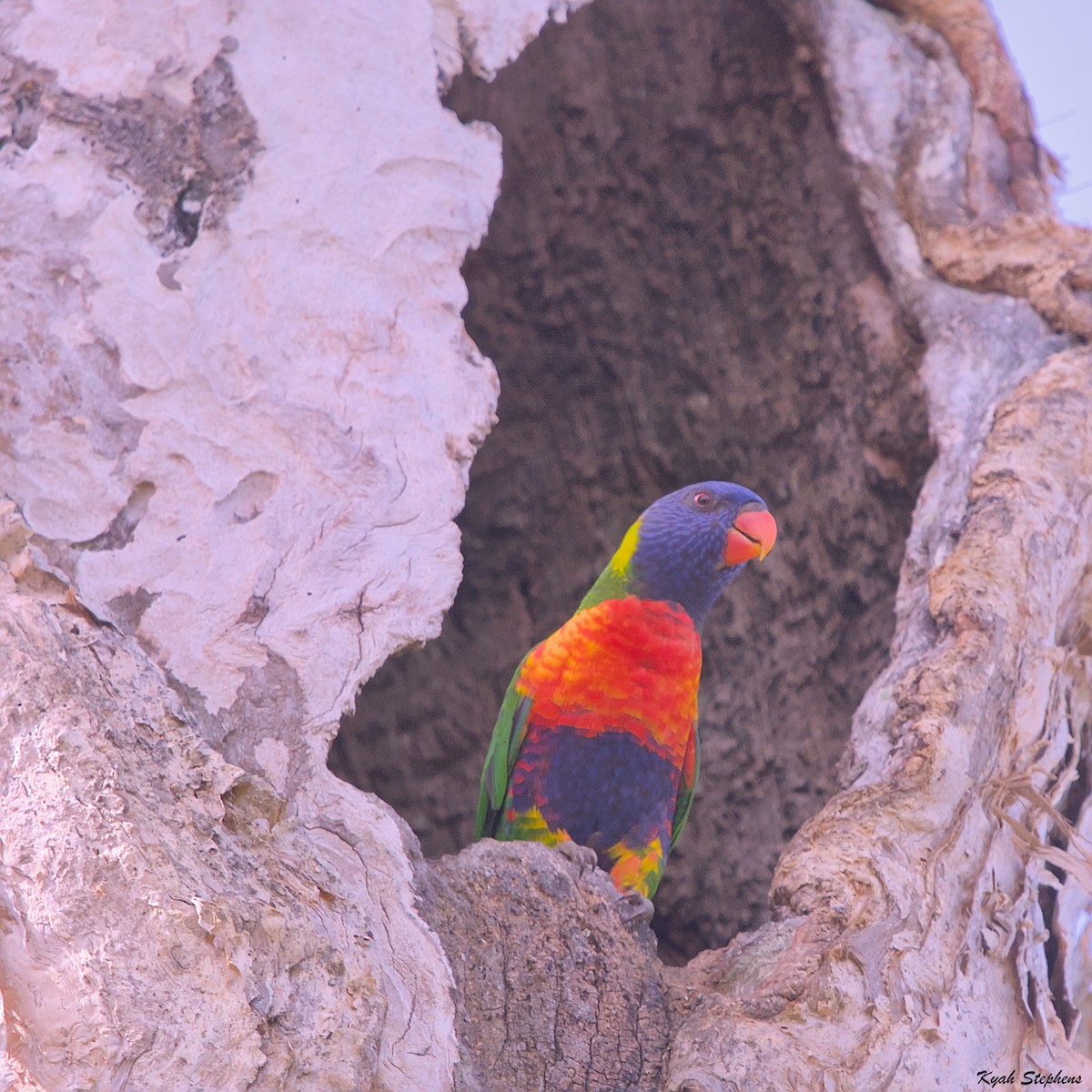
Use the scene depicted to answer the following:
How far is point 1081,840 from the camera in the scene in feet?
7.50

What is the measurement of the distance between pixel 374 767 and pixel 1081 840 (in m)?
2.26

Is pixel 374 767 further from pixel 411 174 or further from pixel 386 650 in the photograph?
pixel 411 174

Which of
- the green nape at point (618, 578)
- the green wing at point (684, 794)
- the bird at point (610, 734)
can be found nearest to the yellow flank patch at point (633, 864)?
the bird at point (610, 734)

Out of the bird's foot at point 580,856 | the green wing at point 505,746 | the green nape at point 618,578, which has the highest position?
the green nape at point 618,578

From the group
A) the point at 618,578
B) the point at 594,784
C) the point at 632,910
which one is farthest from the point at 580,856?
the point at 618,578

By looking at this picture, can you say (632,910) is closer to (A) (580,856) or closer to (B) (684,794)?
(A) (580,856)

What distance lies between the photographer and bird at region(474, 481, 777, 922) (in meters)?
2.67

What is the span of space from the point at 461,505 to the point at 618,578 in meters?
0.88

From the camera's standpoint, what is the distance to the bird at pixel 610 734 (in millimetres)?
2668

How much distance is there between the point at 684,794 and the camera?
2975 millimetres

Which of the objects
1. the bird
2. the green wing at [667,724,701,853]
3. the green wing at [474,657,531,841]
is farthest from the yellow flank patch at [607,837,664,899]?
the green wing at [474,657,531,841]

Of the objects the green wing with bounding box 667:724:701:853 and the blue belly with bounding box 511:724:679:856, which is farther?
the green wing with bounding box 667:724:701:853

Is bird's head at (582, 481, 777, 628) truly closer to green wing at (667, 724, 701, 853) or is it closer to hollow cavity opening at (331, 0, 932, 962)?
green wing at (667, 724, 701, 853)

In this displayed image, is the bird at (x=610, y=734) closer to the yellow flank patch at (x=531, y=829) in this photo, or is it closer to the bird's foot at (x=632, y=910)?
the yellow flank patch at (x=531, y=829)
